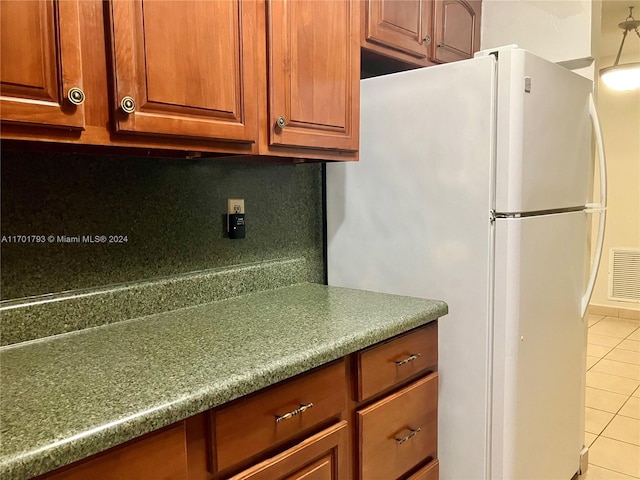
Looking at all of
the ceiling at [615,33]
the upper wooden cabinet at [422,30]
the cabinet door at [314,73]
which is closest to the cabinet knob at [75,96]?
the cabinet door at [314,73]

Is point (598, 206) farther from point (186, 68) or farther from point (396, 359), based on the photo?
point (186, 68)

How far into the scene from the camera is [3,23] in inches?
33.0

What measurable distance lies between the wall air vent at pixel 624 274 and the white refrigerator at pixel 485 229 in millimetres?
3068

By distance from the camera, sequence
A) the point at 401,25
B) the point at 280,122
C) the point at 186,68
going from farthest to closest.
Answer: the point at 401,25 < the point at 280,122 < the point at 186,68

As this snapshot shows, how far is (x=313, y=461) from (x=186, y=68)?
0.96 metres

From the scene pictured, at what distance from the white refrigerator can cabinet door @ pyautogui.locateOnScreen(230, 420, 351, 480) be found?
0.57 m

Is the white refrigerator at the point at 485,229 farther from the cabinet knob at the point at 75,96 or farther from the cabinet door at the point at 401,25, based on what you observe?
the cabinet knob at the point at 75,96

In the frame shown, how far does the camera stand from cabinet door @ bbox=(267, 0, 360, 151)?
1.31 m

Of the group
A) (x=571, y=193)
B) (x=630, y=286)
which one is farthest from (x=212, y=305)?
(x=630, y=286)

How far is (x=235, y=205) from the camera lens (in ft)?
5.38

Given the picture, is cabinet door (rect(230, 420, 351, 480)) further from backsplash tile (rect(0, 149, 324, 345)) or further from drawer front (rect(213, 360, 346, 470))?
backsplash tile (rect(0, 149, 324, 345))

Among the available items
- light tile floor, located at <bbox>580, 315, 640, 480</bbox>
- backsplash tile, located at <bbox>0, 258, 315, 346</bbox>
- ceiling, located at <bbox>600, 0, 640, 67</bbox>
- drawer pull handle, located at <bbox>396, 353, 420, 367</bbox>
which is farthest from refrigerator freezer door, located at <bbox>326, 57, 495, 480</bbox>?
ceiling, located at <bbox>600, 0, 640, 67</bbox>

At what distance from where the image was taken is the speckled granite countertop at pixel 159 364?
0.74m

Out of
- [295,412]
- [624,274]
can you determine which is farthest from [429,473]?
[624,274]
